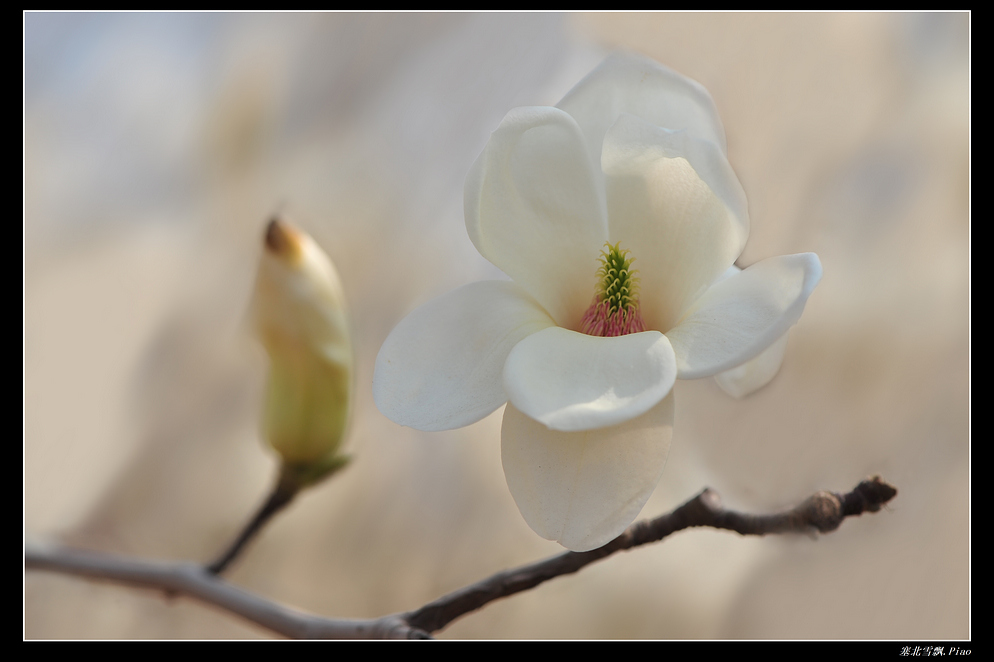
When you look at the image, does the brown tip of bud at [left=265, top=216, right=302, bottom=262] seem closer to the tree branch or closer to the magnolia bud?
the magnolia bud

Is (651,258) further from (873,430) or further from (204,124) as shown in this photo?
(204,124)

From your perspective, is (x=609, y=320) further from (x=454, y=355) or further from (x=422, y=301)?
(x=422, y=301)

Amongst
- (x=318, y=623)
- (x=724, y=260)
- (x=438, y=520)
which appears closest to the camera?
(x=724, y=260)

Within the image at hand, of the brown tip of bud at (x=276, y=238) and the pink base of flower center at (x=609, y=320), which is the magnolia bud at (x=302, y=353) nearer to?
the brown tip of bud at (x=276, y=238)

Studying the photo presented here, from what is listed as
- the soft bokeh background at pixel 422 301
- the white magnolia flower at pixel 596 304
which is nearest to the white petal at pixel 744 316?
the white magnolia flower at pixel 596 304

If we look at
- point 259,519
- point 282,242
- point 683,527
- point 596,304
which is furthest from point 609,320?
point 259,519
